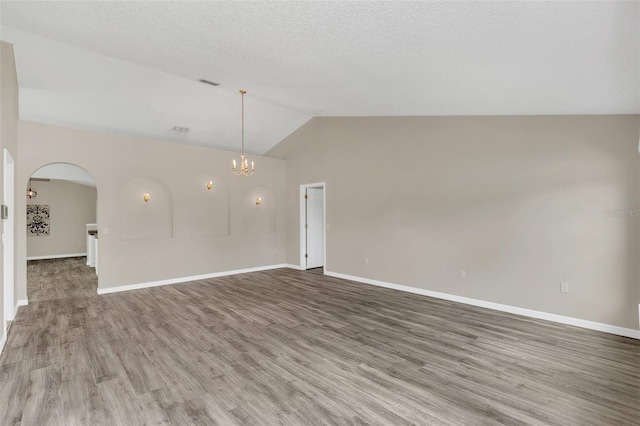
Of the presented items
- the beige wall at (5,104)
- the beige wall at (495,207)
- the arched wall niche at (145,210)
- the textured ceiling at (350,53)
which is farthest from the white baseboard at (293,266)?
the beige wall at (5,104)

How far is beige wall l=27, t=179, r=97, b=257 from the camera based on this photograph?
9945 mm

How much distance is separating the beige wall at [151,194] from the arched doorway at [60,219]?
2880 millimetres

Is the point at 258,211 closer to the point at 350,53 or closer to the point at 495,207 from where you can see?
the point at 495,207

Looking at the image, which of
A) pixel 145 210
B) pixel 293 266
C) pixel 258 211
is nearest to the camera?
pixel 145 210

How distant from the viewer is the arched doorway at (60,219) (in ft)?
28.4

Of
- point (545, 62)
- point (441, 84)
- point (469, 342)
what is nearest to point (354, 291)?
point (469, 342)

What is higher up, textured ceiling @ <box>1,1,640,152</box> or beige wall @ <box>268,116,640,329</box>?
textured ceiling @ <box>1,1,640,152</box>

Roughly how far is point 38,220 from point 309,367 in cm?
1120

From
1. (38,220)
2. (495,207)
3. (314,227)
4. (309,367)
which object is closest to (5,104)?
(309,367)

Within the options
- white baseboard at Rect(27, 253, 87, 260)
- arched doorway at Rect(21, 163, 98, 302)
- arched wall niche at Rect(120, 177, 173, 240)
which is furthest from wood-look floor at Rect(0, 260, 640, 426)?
white baseboard at Rect(27, 253, 87, 260)

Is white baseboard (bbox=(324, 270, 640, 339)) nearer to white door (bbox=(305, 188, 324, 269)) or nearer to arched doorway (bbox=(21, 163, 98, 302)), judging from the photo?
white door (bbox=(305, 188, 324, 269))

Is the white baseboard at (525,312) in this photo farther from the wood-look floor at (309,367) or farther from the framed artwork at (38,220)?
the framed artwork at (38,220)

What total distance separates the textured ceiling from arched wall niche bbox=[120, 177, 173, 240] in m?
1.63

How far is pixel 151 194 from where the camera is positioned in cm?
622
